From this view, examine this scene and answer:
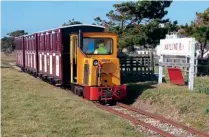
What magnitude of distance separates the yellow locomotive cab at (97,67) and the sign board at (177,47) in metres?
2.63

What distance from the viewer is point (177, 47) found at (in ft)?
52.0

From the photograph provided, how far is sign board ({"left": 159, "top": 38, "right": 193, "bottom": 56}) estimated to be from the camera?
14992 mm

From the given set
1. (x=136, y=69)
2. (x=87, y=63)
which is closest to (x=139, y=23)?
(x=136, y=69)

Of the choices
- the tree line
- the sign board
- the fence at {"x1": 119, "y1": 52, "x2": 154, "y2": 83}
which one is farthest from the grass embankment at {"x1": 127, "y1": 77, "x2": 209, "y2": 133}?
the tree line

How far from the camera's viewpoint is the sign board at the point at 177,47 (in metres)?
15.0

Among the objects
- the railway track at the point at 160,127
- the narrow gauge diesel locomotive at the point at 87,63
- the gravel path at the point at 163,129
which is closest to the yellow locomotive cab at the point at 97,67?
the narrow gauge diesel locomotive at the point at 87,63

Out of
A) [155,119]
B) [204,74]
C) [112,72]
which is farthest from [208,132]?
[204,74]

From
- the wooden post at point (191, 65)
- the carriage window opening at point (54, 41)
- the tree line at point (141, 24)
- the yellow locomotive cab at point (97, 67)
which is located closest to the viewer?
the yellow locomotive cab at point (97, 67)

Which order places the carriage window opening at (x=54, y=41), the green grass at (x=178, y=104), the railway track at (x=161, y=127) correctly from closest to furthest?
the railway track at (x=161, y=127), the green grass at (x=178, y=104), the carriage window opening at (x=54, y=41)

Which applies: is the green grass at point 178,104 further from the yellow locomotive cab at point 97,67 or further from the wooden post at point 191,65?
the yellow locomotive cab at point 97,67

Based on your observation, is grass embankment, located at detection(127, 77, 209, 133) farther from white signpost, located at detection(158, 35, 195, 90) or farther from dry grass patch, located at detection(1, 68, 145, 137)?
dry grass patch, located at detection(1, 68, 145, 137)

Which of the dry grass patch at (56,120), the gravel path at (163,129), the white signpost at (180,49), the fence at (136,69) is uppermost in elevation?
the white signpost at (180,49)

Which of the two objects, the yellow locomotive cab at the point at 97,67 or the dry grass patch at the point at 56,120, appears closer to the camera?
the dry grass patch at the point at 56,120

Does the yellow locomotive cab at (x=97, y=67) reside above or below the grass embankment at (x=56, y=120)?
above
